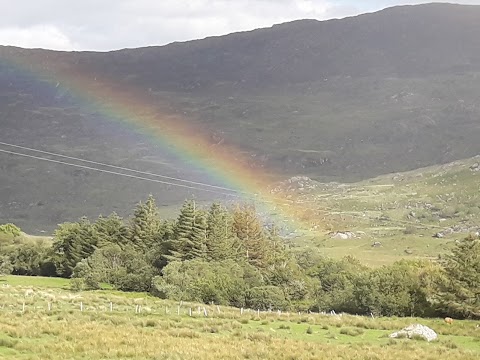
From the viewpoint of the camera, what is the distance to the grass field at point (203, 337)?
20.0 meters

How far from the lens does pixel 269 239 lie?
279 ft

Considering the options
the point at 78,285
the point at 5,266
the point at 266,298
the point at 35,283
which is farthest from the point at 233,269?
the point at 5,266

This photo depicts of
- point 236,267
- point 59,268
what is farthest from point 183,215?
point 59,268

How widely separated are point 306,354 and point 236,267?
41.5 metres

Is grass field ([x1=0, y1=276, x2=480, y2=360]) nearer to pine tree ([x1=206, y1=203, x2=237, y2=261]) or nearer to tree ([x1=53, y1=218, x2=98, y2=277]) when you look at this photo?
pine tree ([x1=206, y1=203, x2=237, y2=261])

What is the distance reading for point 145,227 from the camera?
80.7 metres

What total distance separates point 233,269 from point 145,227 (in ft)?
73.3

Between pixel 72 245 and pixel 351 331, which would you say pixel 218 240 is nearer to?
pixel 72 245

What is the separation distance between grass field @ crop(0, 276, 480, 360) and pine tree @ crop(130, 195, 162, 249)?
4107 cm

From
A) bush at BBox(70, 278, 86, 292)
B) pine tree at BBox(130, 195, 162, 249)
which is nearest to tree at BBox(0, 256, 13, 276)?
pine tree at BBox(130, 195, 162, 249)

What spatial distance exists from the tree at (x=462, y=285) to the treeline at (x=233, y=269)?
7 centimetres

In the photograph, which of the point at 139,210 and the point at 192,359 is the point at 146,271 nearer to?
the point at 139,210

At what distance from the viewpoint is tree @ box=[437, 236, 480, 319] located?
43.4 m

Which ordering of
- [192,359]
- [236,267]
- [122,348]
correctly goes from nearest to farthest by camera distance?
[192,359]
[122,348]
[236,267]
